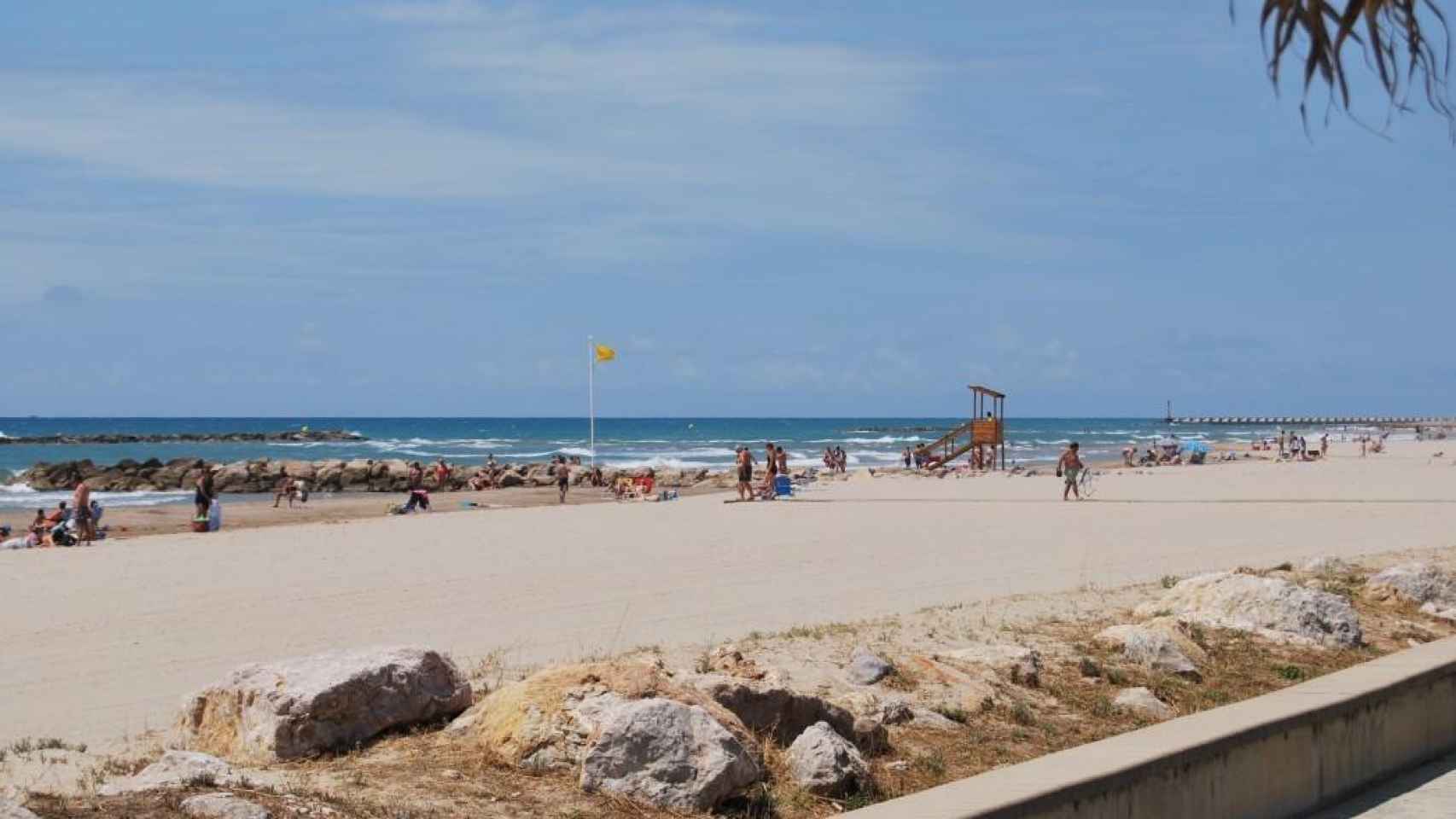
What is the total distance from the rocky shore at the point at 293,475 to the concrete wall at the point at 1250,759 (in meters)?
43.1

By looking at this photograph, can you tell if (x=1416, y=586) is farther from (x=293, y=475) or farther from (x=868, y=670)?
(x=293, y=475)

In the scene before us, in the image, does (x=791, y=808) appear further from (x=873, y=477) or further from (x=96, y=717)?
(x=873, y=477)

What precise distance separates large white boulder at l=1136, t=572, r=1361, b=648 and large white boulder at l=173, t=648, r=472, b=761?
217 inches

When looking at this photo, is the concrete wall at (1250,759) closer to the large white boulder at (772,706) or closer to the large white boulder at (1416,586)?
the large white boulder at (772,706)

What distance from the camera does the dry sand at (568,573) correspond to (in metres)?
11.3

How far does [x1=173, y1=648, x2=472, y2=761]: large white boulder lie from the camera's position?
639 cm

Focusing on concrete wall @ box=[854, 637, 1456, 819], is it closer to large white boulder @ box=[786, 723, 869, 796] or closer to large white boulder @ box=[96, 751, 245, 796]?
large white boulder @ box=[786, 723, 869, 796]

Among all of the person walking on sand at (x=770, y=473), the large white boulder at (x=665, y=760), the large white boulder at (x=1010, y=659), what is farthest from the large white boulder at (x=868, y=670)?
the person walking on sand at (x=770, y=473)

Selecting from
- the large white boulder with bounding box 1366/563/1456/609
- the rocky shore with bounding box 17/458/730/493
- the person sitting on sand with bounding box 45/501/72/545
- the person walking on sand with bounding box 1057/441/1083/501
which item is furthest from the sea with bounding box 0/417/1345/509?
the large white boulder with bounding box 1366/563/1456/609

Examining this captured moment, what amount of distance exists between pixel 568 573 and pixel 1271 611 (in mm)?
8323

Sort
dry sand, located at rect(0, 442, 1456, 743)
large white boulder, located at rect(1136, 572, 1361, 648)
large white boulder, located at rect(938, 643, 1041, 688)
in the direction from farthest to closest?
1. dry sand, located at rect(0, 442, 1456, 743)
2. large white boulder, located at rect(1136, 572, 1361, 648)
3. large white boulder, located at rect(938, 643, 1041, 688)

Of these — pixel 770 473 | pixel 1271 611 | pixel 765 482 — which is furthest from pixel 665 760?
pixel 765 482

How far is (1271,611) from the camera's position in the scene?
10.6 metres

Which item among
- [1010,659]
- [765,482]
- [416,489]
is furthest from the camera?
[416,489]
